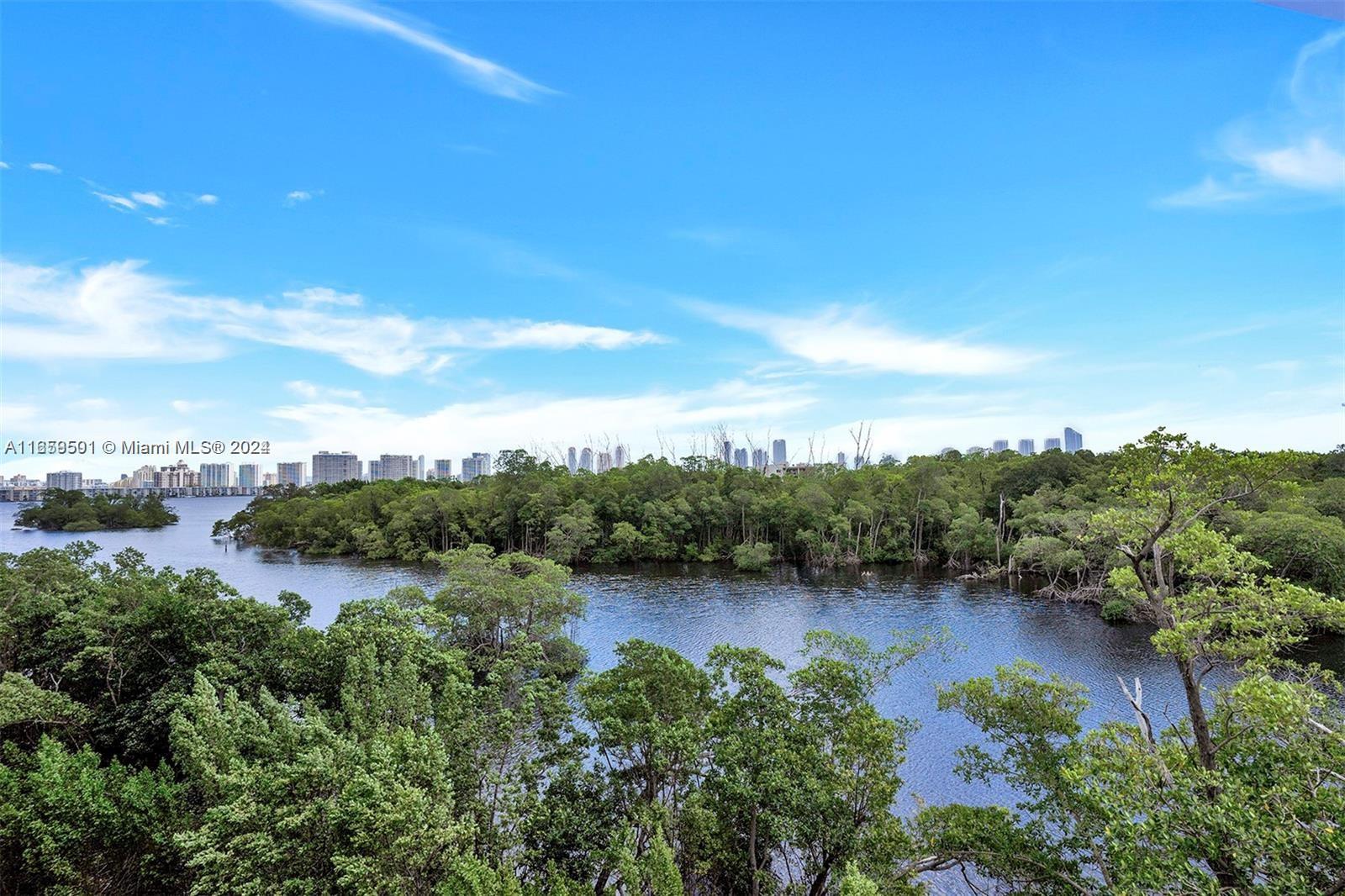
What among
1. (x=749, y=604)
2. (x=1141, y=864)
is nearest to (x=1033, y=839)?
(x=1141, y=864)

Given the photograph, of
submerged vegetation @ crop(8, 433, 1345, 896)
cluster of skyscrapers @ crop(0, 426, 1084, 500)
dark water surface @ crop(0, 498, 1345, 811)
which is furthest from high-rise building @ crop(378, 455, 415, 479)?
submerged vegetation @ crop(8, 433, 1345, 896)

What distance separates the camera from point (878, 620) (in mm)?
26672

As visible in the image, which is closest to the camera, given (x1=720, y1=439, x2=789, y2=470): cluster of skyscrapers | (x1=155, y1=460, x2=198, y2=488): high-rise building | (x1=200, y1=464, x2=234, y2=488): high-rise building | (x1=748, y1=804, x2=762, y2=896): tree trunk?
(x1=748, y1=804, x2=762, y2=896): tree trunk

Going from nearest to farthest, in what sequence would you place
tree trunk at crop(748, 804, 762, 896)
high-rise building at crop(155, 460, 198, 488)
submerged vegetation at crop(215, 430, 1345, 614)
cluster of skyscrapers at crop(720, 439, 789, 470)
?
1. tree trunk at crop(748, 804, 762, 896)
2. submerged vegetation at crop(215, 430, 1345, 614)
3. cluster of skyscrapers at crop(720, 439, 789, 470)
4. high-rise building at crop(155, 460, 198, 488)

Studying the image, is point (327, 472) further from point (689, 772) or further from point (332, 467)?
point (689, 772)

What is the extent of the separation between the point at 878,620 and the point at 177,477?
115370 mm

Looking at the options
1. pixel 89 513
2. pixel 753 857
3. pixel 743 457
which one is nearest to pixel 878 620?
pixel 753 857

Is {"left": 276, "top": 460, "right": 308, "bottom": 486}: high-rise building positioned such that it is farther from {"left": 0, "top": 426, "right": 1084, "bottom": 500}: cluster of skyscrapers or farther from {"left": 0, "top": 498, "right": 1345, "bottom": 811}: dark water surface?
{"left": 0, "top": 498, "right": 1345, "bottom": 811}: dark water surface

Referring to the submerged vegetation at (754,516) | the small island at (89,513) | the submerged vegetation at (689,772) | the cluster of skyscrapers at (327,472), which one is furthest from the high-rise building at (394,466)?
the submerged vegetation at (689,772)

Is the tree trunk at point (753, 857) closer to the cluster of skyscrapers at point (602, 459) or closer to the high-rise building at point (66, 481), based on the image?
the cluster of skyscrapers at point (602, 459)

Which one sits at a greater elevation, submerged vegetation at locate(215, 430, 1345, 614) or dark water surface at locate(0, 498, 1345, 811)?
submerged vegetation at locate(215, 430, 1345, 614)

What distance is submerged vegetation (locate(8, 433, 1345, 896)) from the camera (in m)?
6.20

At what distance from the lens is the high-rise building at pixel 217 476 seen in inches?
4387

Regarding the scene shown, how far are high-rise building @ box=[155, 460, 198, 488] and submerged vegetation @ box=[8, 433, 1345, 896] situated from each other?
103292 millimetres
